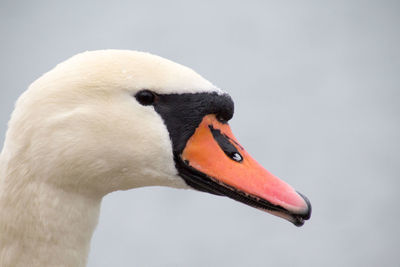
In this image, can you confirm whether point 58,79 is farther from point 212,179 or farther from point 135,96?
point 212,179

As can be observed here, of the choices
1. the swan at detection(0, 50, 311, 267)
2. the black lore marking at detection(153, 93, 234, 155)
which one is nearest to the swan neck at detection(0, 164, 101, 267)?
the swan at detection(0, 50, 311, 267)

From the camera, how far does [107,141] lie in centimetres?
79

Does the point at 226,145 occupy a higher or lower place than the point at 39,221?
higher

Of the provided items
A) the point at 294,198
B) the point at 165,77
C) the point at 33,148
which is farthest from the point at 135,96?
the point at 294,198

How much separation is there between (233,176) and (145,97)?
0.59 ft

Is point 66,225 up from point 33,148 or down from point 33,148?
down

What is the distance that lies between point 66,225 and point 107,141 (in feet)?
0.47

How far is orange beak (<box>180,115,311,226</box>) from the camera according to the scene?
2.63 feet

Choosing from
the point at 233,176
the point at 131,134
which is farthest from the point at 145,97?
the point at 233,176

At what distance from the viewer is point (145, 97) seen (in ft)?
2.62

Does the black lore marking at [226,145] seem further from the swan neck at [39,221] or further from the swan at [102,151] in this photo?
the swan neck at [39,221]

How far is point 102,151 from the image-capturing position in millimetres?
789

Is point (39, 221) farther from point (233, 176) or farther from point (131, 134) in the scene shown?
point (233, 176)

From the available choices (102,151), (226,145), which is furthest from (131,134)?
(226,145)
